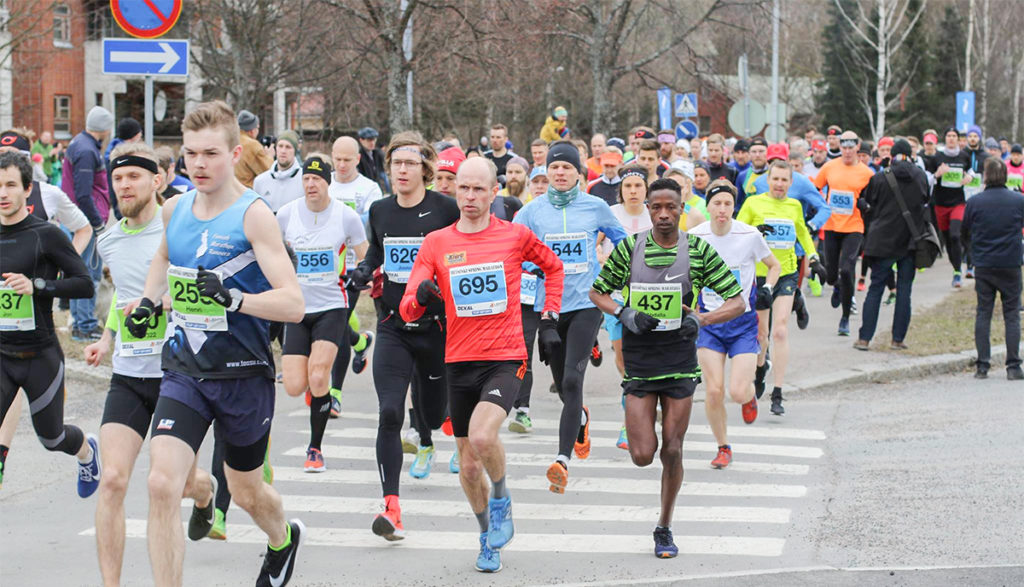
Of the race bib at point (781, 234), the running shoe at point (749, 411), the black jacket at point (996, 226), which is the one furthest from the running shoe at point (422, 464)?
the black jacket at point (996, 226)

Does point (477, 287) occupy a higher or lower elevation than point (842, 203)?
lower

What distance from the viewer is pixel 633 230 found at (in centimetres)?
987

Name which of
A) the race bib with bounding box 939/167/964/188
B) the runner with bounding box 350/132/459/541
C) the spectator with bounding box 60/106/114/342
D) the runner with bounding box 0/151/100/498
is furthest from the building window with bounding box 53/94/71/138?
the runner with bounding box 350/132/459/541

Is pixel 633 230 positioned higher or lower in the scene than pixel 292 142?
lower

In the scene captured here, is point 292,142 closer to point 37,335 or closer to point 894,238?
point 37,335

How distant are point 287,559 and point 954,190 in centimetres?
1685

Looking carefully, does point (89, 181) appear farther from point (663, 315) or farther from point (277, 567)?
point (277, 567)

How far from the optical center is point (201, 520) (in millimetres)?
6715

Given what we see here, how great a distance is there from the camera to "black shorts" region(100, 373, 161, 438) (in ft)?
19.7

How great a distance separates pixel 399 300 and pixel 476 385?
126cm

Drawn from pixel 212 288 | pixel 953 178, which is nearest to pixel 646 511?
pixel 212 288

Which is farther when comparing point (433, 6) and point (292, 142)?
point (433, 6)

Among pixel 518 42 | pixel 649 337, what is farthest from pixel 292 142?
pixel 518 42

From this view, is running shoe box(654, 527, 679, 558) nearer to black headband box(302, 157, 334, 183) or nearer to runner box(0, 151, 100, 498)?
runner box(0, 151, 100, 498)
